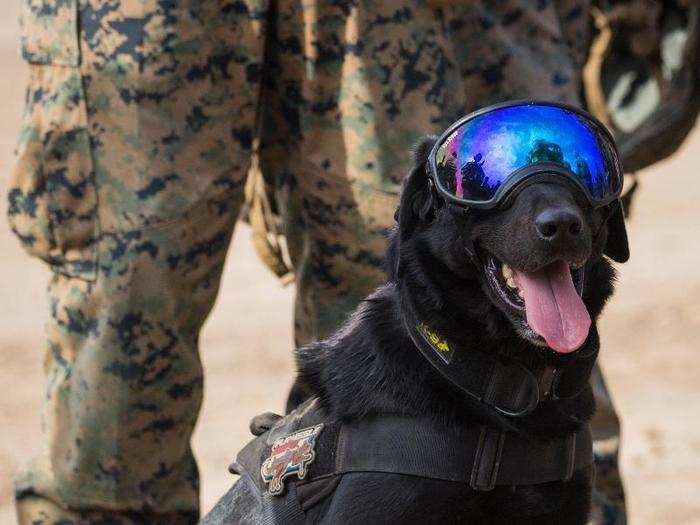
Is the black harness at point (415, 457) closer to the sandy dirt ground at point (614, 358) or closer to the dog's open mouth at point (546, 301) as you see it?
the dog's open mouth at point (546, 301)

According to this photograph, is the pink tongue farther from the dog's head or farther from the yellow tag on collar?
the yellow tag on collar

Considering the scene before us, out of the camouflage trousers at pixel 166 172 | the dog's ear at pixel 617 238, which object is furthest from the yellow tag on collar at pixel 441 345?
the camouflage trousers at pixel 166 172

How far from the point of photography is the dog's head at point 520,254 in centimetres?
235

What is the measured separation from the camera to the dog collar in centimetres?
248

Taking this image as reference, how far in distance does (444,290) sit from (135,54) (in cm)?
101

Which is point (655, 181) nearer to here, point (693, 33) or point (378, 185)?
point (693, 33)

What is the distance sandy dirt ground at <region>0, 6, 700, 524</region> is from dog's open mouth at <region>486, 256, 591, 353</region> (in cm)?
238

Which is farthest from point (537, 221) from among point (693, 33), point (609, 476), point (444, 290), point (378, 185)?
point (693, 33)

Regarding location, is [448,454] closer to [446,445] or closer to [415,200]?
[446,445]

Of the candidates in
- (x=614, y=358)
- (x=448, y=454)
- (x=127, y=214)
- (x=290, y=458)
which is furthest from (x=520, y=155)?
(x=614, y=358)

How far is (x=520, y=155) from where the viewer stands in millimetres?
2412

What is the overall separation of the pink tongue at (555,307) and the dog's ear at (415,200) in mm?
226

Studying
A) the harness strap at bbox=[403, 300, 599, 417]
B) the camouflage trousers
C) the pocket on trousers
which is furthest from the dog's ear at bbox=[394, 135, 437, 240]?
the pocket on trousers

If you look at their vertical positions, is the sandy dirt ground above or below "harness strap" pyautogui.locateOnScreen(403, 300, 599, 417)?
below
